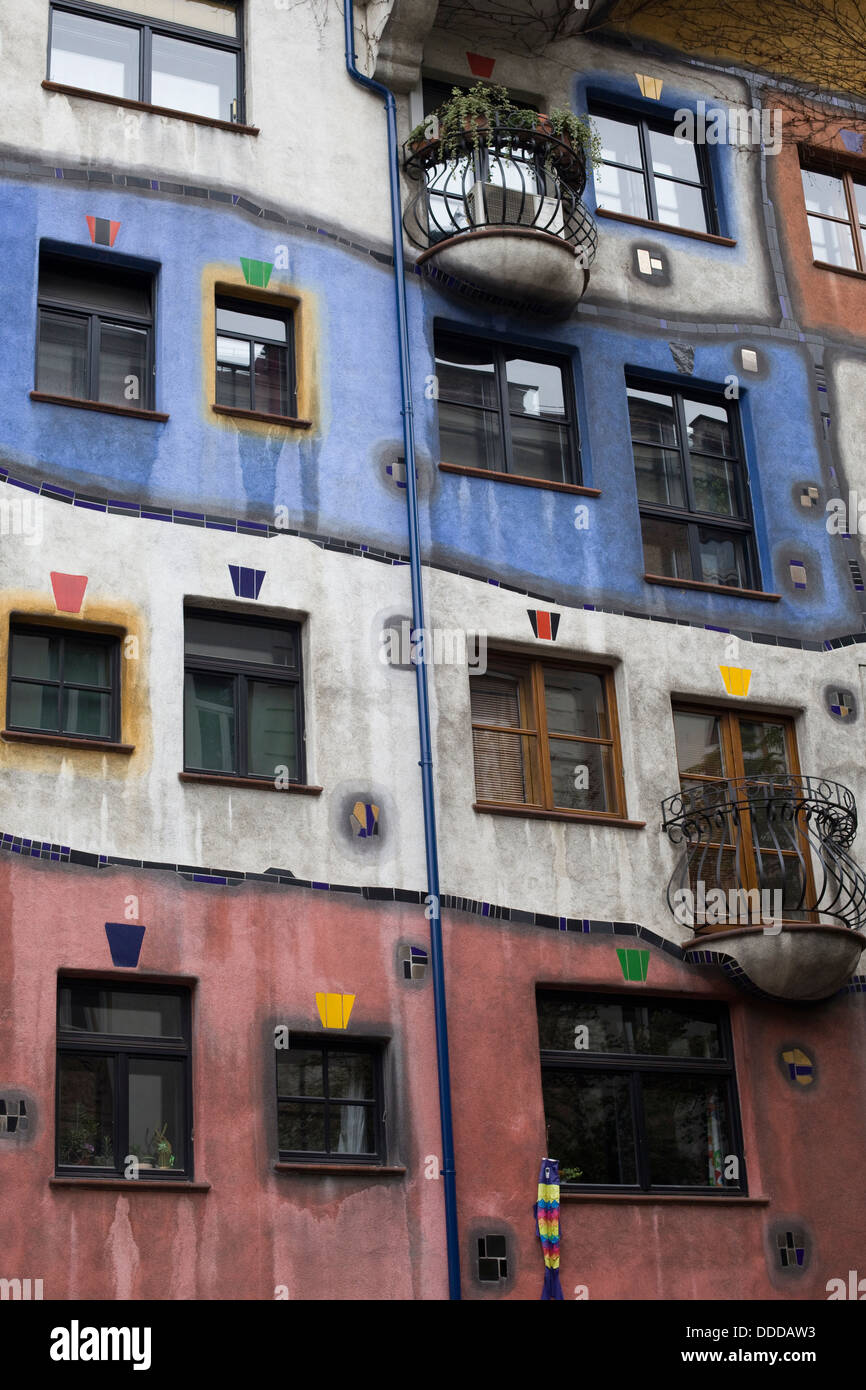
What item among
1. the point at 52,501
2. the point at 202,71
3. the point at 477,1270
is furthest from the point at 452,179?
the point at 477,1270

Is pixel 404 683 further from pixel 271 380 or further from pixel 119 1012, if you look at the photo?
pixel 119 1012

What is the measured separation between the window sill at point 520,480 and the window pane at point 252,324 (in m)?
2.11

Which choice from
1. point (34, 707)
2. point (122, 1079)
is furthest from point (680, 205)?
point (122, 1079)

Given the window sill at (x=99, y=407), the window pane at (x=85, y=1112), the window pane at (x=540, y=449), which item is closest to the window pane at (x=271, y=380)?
the window sill at (x=99, y=407)

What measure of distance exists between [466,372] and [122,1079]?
325 inches

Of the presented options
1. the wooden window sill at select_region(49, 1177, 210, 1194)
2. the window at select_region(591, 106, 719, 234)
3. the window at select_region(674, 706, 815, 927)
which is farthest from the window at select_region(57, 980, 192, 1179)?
the window at select_region(591, 106, 719, 234)

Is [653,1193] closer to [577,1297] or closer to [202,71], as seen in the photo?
[577,1297]

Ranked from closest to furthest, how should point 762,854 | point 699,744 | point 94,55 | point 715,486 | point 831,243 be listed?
point 762,854 → point 699,744 → point 94,55 → point 715,486 → point 831,243

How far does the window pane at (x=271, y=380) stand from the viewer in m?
18.2

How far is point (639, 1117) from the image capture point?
16.9m

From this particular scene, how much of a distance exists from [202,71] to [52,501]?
5.78 m

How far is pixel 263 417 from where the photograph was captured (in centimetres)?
1767

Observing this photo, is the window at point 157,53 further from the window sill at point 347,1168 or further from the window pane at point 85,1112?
the window sill at point 347,1168

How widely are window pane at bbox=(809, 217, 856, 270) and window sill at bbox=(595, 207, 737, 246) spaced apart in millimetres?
1548
